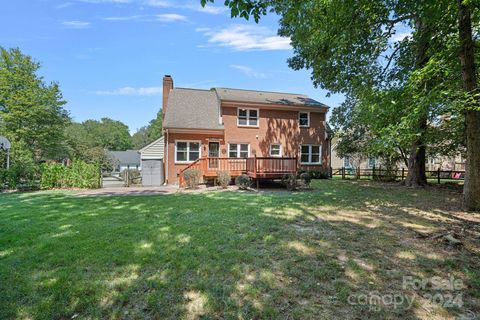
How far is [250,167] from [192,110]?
290 inches

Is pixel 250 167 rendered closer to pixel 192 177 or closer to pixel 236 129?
pixel 192 177

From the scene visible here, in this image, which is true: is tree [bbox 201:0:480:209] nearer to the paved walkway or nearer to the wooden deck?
the wooden deck

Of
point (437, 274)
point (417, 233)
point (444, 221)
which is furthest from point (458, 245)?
point (444, 221)

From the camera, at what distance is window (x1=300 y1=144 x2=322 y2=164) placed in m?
19.8

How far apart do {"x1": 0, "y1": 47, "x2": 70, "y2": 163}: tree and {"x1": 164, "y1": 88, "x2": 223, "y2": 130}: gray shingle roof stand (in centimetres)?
1383

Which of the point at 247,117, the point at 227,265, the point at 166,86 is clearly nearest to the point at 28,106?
the point at 166,86

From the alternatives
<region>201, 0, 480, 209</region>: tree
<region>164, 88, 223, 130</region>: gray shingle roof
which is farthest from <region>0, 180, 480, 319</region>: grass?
<region>164, 88, 223, 130</region>: gray shingle roof

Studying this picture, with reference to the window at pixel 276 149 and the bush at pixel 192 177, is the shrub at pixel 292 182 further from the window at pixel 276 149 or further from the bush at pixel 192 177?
the window at pixel 276 149

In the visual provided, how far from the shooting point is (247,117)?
18.4 metres

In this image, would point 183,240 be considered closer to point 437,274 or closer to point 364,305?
point 364,305

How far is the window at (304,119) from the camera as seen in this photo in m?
19.7

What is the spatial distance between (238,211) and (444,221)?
506 centimetres

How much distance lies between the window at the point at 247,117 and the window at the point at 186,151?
369cm

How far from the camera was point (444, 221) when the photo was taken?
5.93m
